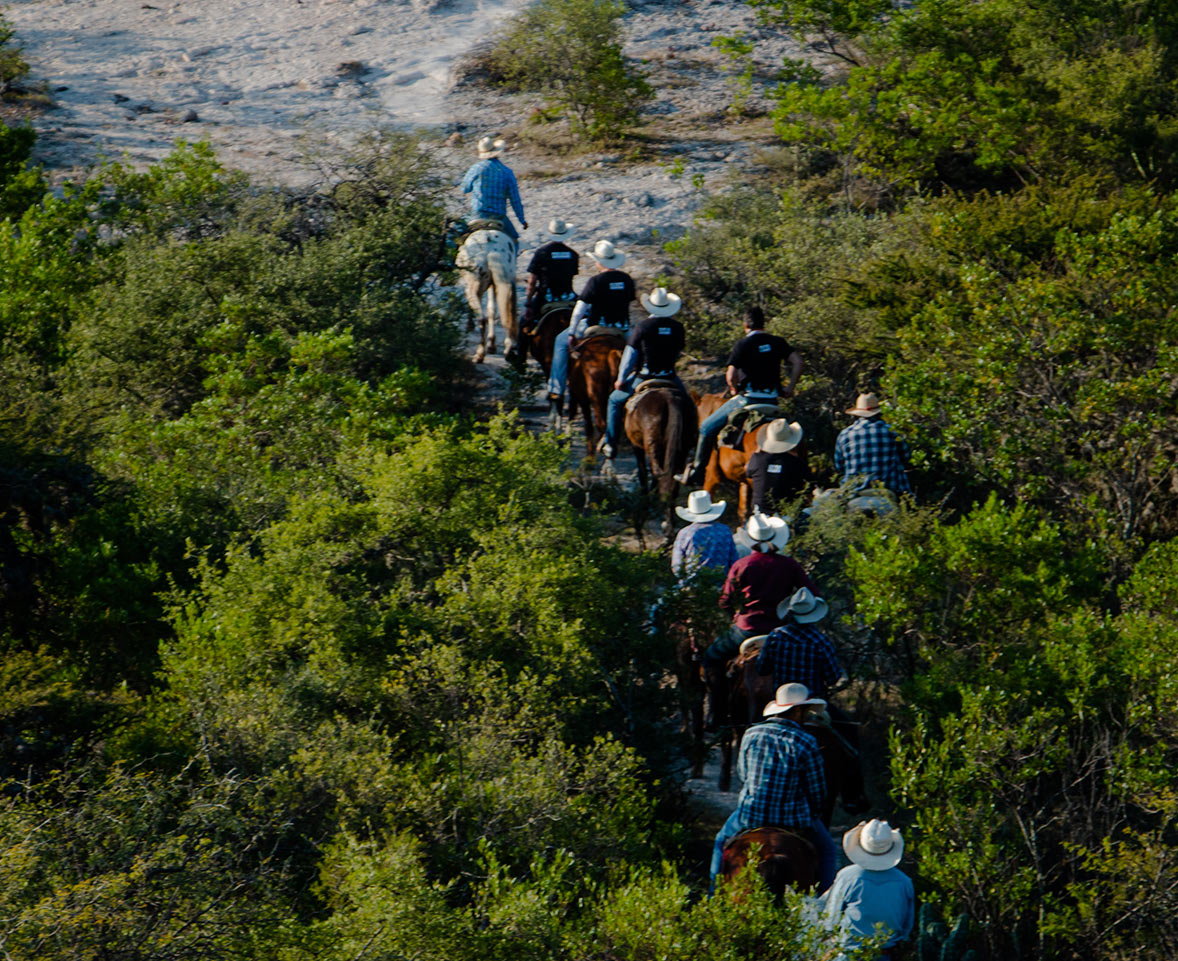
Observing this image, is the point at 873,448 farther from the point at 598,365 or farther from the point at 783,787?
the point at 783,787

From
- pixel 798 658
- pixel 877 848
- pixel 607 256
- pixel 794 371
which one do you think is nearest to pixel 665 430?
pixel 794 371

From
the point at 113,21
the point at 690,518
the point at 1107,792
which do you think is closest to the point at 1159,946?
the point at 1107,792

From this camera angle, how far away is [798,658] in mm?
10094

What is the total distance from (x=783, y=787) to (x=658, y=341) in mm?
6189

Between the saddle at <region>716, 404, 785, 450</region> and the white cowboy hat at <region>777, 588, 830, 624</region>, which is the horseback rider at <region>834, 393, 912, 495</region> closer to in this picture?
the saddle at <region>716, 404, 785, 450</region>

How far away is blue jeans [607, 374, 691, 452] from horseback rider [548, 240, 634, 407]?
986mm

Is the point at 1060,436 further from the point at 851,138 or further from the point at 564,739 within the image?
the point at 851,138

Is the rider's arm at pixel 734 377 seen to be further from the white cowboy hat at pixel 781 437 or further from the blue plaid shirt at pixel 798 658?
the blue plaid shirt at pixel 798 658

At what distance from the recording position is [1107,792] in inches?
364

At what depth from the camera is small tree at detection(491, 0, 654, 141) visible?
2452 centimetres

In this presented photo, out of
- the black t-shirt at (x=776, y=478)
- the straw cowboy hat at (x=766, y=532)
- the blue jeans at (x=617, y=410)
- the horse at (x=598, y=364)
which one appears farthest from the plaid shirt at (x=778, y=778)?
the horse at (x=598, y=364)

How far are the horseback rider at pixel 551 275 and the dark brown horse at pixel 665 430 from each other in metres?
2.79

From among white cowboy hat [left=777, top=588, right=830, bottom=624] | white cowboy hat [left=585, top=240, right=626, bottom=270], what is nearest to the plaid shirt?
white cowboy hat [left=777, top=588, right=830, bottom=624]

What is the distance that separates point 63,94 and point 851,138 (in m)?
14.6
